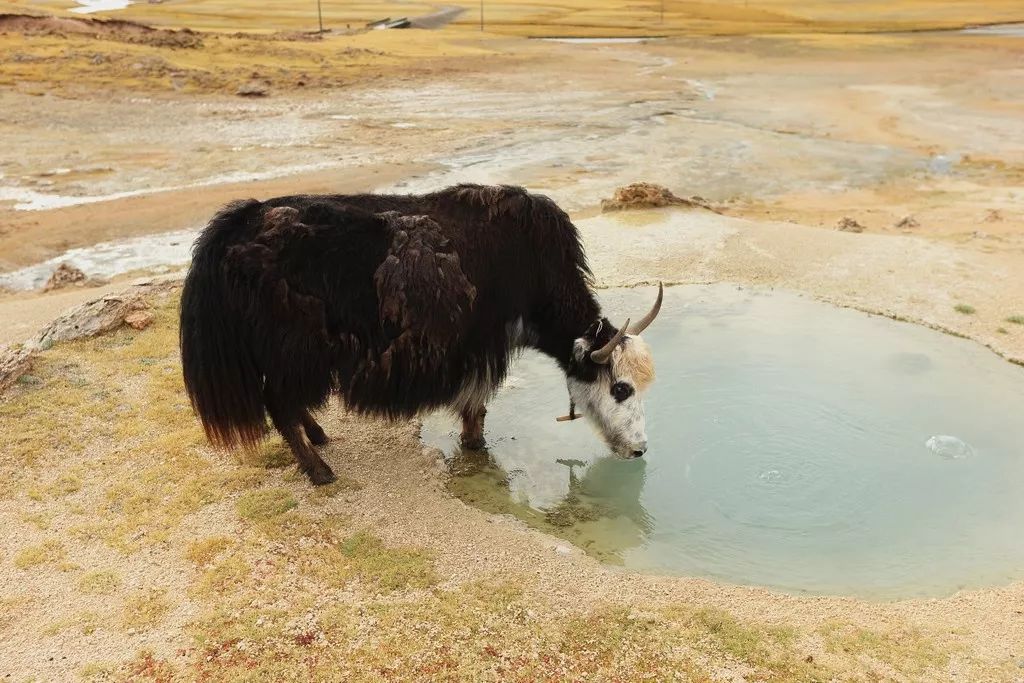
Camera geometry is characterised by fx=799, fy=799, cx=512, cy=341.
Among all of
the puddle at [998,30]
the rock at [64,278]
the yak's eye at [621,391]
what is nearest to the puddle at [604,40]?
the puddle at [998,30]

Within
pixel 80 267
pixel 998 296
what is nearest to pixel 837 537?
pixel 998 296

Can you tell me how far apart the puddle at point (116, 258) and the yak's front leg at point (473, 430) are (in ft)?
15.3

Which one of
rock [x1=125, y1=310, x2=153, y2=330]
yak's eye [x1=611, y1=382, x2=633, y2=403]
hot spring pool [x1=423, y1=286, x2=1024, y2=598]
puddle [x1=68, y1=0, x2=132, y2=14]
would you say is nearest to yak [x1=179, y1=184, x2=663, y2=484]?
yak's eye [x1=611, y1=382, x2=633, y2=403]

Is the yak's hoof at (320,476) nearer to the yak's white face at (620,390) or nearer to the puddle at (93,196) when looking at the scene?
the yak's white face at (620,390)

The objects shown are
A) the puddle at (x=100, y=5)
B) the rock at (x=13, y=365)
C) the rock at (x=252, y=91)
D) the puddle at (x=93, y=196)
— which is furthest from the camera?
the puddle at (x=100, y=5)

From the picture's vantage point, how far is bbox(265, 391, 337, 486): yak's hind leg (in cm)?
431

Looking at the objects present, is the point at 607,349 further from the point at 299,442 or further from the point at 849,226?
the point at 849,226

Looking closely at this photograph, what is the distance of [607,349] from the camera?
14.2 feet

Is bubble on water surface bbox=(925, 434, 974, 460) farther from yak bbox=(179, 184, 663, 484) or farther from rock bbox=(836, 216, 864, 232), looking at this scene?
rock bbox=(836, 216, 864, 232)

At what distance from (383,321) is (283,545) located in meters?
1.23

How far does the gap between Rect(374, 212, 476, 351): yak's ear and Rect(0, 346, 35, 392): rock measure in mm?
2887

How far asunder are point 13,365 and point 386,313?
2949 millimetres

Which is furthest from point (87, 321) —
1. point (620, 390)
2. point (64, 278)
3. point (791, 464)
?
point (791, 464)

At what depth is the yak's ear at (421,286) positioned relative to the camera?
4086 millimetres
